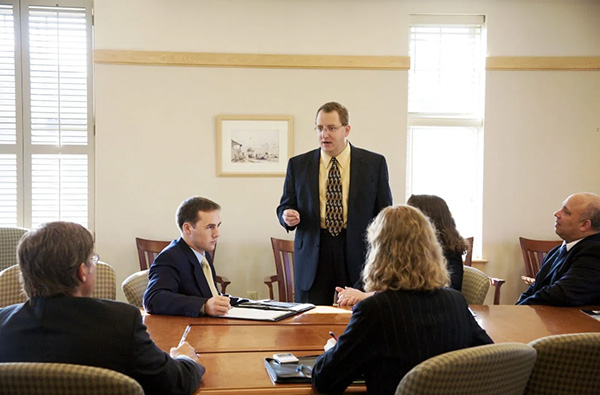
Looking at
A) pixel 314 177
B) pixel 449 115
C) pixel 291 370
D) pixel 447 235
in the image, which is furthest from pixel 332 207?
pixel 449 115

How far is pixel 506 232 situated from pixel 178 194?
2.88m

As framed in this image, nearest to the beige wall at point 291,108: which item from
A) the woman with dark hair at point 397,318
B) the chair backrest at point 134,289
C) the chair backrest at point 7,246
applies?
the chair backrest at point 7,246

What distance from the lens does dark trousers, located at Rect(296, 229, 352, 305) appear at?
313 centimetres

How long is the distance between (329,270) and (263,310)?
2.31ft

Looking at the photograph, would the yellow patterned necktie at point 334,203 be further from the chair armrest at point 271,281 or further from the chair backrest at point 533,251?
the chair backrest at point 533,251

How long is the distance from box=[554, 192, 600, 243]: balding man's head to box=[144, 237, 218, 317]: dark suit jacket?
179 centimetres

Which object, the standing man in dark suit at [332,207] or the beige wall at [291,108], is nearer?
the standing man in dark suit at [332,207]

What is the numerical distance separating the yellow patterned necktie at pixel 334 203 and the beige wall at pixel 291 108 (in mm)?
1754

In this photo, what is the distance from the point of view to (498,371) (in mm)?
1496

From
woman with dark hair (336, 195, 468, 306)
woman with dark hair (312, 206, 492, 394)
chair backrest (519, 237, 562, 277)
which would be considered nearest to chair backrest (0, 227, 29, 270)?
woman with dark hair (336, 195, 468, 306)

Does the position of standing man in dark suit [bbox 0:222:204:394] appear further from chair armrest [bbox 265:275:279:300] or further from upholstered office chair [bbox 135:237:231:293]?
upholstered office chair [bbox 135:237:231:293]

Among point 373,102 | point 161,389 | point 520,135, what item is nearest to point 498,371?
point 161,389

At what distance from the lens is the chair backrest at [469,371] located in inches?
55.4

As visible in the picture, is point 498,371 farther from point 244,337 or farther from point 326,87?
point 326,87
